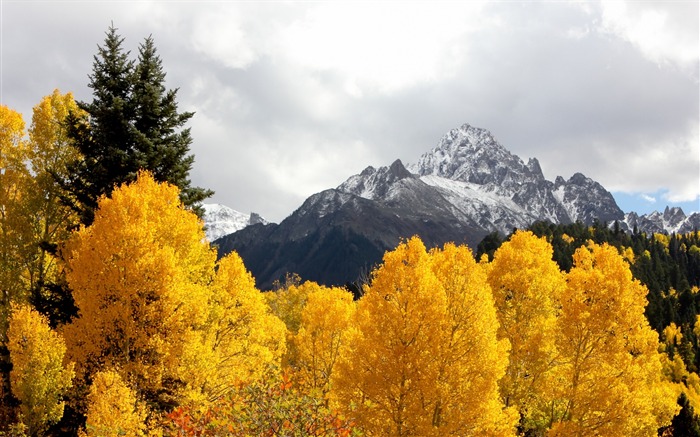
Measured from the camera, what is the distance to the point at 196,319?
18750 millimetres

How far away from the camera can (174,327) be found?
18.2 metres

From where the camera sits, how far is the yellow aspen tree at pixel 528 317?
24266 millimetres

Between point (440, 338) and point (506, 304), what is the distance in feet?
33.8

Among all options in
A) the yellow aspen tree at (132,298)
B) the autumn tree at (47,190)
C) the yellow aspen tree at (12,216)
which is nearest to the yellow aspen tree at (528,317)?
the yellow aspen tree at (132,298)

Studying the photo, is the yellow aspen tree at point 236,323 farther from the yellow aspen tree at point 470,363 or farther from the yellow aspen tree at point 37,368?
the yellow aspen tree at point 470,363

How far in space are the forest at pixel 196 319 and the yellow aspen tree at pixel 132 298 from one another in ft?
0.24

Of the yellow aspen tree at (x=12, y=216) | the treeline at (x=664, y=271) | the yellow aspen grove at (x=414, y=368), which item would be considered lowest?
the yellow aspen grove at (x=414, y=368)

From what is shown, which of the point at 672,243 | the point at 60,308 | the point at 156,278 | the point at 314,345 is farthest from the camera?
the point at 672,243

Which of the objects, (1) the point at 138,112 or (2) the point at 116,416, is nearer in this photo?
(2) the point at 116,416

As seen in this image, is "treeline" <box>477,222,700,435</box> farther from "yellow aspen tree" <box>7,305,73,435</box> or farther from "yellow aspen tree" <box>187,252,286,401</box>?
"yellow aspen tree" <box>7,305,73,435</box>

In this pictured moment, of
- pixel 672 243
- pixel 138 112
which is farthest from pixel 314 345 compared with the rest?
pixel 672 243

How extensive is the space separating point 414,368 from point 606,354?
31.2 ft

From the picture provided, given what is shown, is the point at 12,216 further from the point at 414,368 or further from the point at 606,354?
the point at 606,354

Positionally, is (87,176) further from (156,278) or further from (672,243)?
(672,243)
